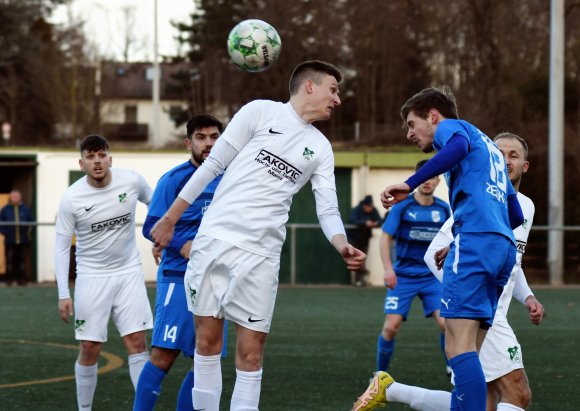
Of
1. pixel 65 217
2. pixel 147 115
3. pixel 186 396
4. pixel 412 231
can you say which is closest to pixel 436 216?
pixel 412 231

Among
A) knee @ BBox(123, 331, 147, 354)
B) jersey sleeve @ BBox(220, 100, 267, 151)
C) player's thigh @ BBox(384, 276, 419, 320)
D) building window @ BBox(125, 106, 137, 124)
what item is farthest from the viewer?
building window @ BBox(125, 106, 137, 124)

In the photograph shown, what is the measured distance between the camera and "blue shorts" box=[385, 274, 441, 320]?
10.7 m

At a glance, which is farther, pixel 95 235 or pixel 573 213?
pixel 573 213

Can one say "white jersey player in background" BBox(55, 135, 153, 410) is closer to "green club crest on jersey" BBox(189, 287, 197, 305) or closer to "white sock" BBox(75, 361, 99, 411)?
"white sock" BBox(75, 361, 99, 411)

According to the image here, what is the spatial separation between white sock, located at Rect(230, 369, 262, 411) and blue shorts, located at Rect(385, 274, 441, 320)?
4.73 meters

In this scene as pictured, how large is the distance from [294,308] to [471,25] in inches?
564

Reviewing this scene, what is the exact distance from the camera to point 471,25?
98.2 ft

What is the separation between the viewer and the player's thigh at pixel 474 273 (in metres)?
5.90

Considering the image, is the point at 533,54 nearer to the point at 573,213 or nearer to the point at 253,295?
the point at 573,213

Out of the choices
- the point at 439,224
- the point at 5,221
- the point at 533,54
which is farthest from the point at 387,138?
the point at 439,224

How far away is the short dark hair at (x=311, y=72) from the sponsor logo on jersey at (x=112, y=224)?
8.50 ft

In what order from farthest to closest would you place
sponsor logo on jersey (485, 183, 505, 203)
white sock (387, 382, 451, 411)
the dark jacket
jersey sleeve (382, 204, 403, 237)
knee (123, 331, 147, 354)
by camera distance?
the dark jacket, jersey sleeve (382, 204, 403, 237), knee (123, 331, 147, 354), white sock (387, 382, 451, 411), sponsor logo on jersey (485, 183, 505, 203)

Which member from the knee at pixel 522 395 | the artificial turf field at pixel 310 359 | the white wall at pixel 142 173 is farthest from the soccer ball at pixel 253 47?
the white wall at pixel 142 173

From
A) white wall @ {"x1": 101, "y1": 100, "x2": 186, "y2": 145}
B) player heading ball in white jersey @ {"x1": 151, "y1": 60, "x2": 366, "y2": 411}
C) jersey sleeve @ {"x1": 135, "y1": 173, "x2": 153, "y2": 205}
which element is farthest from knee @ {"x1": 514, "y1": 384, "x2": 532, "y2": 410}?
white wall @ {"x1": 101, "y1": 100, "x2": 186, "y2": 145}
